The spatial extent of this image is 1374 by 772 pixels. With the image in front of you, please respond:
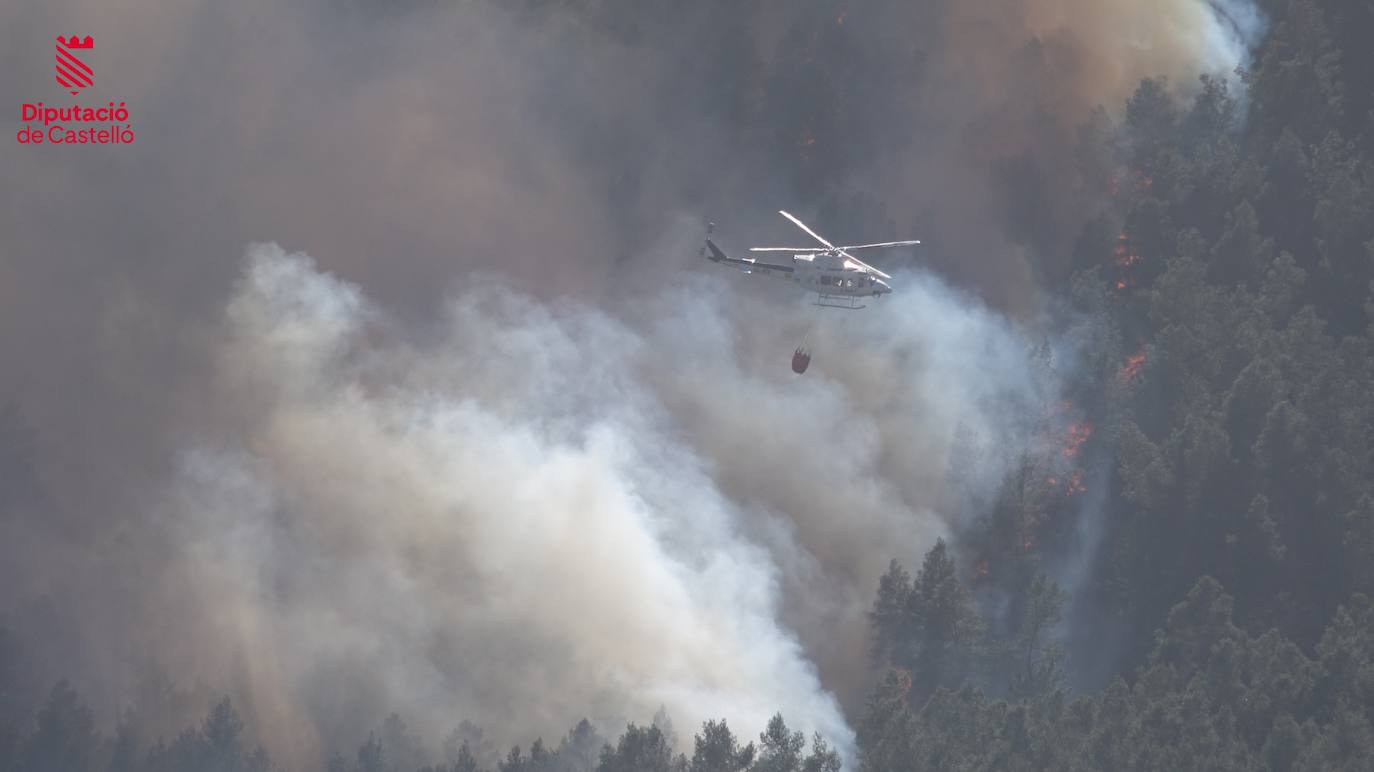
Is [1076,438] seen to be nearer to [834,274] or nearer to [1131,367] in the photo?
[1131,367]

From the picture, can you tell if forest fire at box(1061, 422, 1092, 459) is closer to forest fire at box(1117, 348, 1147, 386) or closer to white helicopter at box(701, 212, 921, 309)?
forest fire at box(1117, 348, 1147, 386)

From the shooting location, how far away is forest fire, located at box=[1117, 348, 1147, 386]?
13612cm

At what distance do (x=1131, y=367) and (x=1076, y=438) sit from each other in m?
5.54

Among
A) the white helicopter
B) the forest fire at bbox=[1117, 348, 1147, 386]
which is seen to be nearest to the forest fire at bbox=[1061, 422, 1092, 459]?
the forest fire at bbox=[1117, 348, 1147, 386]

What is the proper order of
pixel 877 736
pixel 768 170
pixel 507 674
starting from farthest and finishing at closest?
1. pixel 768 170
2. pixel 507 674
3. pixel 877 736

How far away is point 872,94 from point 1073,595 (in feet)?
116

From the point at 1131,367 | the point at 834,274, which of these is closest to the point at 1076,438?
the point at 1131,367

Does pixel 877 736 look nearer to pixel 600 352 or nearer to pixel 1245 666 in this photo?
pixel 1245 666

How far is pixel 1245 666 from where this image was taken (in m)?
121

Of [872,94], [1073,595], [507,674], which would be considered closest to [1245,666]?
[1073,595]

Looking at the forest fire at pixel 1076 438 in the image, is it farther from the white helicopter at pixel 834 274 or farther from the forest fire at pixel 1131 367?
the white helicopter at pixel 834 274

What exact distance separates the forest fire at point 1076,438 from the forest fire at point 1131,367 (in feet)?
10.4

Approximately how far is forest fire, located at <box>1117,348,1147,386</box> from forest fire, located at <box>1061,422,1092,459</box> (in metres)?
3.16

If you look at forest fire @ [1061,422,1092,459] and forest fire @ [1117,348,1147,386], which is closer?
forest fire @ [1061,422,1092,459]
